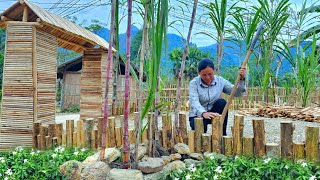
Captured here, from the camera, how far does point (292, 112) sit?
4500mm

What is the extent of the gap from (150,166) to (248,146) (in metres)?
0.66

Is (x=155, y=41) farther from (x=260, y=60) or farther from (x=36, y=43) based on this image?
(x=260, y=60)

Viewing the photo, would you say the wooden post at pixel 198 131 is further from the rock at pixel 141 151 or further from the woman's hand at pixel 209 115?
the rock at pixel 141 151

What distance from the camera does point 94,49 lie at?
5445 mm

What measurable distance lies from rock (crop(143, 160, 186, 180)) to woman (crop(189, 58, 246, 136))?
55 cm

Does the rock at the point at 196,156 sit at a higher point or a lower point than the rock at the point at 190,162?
higher

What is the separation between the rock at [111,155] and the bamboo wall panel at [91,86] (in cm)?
341

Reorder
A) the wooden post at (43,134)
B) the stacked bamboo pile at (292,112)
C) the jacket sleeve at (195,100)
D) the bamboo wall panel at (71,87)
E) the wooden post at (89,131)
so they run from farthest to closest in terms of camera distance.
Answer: the bamboo wall panel at (71,87), the stacked bamboo pile at (292,112), the wooden post at (43,134), the wooden post at (89,131), the jacket sleeve at (195,100)

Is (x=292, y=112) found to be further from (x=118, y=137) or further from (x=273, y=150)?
(x=118, y=137)

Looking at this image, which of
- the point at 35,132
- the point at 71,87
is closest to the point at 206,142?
the point at 35,132

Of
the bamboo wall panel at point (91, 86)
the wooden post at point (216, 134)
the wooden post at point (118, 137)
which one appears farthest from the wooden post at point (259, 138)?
the bamboo wall panel at point (91, 86)

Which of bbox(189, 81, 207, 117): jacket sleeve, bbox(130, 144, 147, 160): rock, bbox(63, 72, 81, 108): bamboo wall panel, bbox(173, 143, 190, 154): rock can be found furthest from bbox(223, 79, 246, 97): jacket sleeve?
bbox(63, 72, 81, 108): bamboo wall panel

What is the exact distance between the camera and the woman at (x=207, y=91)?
255 centimetres

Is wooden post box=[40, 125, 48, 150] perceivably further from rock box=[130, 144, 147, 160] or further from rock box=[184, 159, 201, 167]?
rock box=[184, 159, 201, 167]
